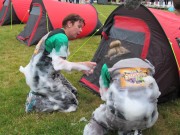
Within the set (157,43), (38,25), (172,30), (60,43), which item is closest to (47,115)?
(60,43)

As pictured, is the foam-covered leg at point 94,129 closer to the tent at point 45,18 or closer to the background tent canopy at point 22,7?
the tent at point 45,18

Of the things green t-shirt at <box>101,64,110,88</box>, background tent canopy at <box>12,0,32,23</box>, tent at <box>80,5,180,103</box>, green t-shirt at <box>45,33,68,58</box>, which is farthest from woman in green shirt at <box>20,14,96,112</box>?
background tent canopy at <box>12,0,32,23</box>

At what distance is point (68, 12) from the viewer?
8219 millimetres

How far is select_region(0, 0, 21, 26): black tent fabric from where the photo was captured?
11020 millimetres

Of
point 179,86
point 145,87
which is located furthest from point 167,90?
point 145,87

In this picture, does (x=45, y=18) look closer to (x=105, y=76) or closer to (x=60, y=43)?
(x=60, y=43)

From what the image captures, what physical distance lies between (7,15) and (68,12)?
395 centimetres

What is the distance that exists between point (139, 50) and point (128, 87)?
1467 mm

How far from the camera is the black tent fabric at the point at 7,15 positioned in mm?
11020

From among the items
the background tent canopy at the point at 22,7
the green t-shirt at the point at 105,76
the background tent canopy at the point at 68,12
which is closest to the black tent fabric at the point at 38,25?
the background tent canopy at the point at 68,12

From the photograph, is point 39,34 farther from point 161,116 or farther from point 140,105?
point 140,105

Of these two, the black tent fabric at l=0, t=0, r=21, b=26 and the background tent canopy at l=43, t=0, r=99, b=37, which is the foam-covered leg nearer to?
the background tent canopy at l=43, t=0, r=99, b=37

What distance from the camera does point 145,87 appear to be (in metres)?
2.74

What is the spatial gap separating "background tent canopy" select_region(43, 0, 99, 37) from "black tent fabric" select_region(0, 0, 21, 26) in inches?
134
